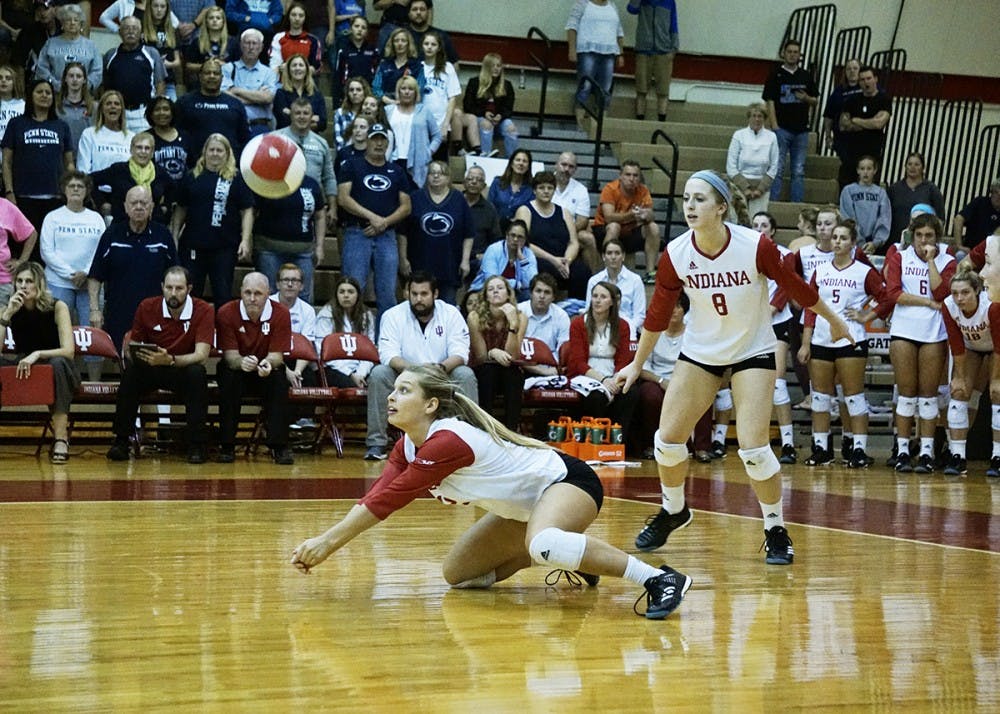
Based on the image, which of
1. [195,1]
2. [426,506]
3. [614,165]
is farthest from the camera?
[614,165]

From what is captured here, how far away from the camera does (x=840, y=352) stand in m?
11.1

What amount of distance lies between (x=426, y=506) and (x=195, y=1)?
774cm

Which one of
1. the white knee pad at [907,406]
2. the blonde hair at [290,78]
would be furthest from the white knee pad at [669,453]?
the blonde hair at [290,78]

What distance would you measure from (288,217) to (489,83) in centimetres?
350

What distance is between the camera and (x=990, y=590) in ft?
17.3

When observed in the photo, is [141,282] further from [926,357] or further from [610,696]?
[610,696]

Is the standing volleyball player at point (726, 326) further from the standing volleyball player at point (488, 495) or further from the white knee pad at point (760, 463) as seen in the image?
the standing volleyball player at point (488, 495)

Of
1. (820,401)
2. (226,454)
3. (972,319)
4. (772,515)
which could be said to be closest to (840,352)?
(820,401)

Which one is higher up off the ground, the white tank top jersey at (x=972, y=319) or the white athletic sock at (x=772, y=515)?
the white tank top jersey at (x=972, y=319)

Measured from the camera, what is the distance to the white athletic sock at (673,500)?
241 inches

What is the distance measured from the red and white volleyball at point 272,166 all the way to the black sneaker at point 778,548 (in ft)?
13.5

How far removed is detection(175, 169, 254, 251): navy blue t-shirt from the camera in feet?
35.8

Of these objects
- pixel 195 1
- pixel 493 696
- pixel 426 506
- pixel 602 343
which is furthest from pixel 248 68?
pixel 493 696

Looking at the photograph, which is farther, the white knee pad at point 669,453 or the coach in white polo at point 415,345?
the coach in white polo at point 415,345
